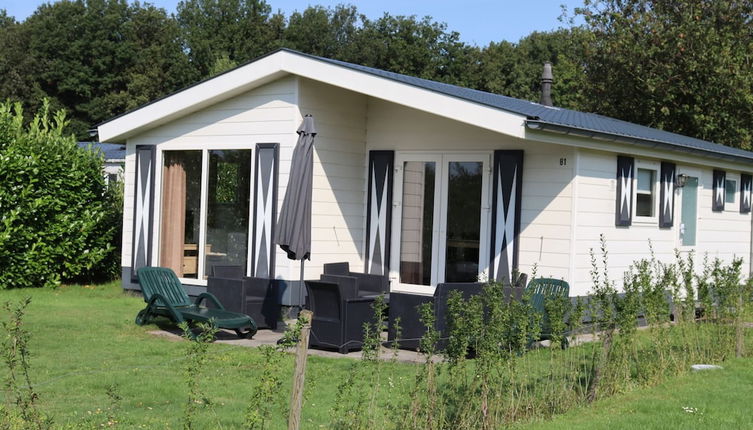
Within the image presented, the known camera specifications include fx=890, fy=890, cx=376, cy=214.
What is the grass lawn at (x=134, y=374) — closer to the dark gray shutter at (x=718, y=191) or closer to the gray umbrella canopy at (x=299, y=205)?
the gray umbrella canopy at (x=299, y=205)

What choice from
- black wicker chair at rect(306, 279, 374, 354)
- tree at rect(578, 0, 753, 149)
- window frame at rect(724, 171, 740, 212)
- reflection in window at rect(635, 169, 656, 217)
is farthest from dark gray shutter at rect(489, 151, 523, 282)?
tree at rect(578, 0, 753, 149)

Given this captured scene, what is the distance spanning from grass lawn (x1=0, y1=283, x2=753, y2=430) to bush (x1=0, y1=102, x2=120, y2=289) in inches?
146

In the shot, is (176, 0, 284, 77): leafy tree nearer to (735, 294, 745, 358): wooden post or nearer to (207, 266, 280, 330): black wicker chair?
(207, 266, 280, 330): black wicker chair

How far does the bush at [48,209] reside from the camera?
13961 mm

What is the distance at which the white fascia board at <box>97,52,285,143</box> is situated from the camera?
1203 centimetres

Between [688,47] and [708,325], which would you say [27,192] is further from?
[688,47]

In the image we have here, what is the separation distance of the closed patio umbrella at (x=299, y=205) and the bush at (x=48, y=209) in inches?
223

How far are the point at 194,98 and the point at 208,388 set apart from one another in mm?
6275

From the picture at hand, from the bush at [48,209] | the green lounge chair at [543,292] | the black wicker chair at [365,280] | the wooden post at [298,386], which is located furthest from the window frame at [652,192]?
the bush at [48,209]

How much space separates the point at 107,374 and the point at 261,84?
557cm

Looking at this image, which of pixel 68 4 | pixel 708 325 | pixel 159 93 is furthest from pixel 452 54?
pixel 708 325

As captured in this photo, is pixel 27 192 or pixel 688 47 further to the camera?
pixel 688 47

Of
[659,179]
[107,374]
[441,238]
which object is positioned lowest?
[107,374]

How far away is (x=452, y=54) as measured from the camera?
44.6 metres
